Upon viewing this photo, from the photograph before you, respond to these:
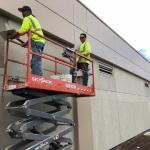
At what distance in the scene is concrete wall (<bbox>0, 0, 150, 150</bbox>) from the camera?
8227 mm

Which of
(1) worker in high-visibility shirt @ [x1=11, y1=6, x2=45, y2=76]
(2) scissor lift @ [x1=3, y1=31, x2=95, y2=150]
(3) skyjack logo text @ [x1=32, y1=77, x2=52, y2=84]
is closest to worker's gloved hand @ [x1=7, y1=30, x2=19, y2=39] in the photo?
(1) worker in high-visibility shirt @ [x1=11, y1=6, x2=45, y2=76]

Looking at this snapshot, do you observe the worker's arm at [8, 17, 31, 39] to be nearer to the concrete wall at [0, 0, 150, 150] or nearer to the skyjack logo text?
the concrete wall at [0, 0, 150, 150]

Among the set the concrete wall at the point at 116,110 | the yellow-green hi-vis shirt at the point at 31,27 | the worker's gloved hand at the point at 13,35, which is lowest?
the concrete wall at the point at 116,110

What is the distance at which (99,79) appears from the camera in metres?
12.1

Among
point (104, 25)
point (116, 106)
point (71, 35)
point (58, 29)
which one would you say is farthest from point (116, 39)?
point (58, 29)

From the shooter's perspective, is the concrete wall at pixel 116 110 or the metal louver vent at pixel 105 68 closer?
the concrete wall at pixel 116 110

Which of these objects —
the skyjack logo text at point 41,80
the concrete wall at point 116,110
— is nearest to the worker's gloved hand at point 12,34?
the skyjack logo text at point 41,80

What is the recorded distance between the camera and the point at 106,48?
1322 cm

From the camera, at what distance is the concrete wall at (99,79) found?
8.23 m

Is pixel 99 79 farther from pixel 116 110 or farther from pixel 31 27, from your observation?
pixel 31 27

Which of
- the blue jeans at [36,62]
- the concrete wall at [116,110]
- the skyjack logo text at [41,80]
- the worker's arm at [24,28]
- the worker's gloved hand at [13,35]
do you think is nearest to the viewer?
the skyjack logo text at [41,80]

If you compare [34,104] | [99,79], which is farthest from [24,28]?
[99,79]

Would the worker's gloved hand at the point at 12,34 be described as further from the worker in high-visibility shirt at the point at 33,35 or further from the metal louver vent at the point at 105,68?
the metal louver vent at the point at 105,68

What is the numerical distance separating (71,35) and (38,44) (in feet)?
12.0
